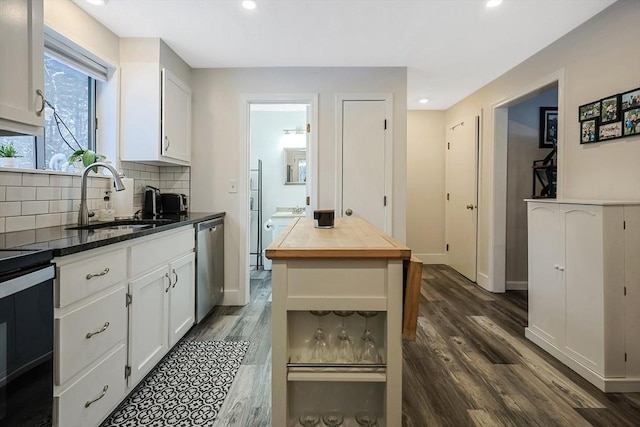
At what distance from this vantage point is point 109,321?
5.23 ft

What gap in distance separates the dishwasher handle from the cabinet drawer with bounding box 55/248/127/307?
1.10m

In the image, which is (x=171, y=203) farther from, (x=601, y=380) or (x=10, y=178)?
(x=601, y=380)

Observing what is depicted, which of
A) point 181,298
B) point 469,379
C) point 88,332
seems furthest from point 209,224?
point 469,379

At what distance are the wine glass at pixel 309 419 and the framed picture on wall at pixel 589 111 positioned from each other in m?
2.74

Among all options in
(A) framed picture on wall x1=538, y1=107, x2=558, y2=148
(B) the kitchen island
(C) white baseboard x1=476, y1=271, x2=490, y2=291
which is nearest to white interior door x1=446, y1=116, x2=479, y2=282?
(C) white baseboard x1=476, y1=271, x2=490, y2=291

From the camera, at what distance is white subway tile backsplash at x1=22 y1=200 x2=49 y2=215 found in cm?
183

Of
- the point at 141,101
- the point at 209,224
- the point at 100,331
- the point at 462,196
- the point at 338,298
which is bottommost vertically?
the point at 100,331

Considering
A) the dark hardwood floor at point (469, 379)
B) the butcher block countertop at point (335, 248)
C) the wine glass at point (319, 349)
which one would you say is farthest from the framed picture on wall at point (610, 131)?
the wine glass at point (319, 349)

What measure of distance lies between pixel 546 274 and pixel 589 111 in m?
1.25

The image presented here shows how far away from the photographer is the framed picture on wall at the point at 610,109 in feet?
7.37

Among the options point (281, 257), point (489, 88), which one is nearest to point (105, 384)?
point (281, 257)

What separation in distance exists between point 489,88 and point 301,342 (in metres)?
3.93

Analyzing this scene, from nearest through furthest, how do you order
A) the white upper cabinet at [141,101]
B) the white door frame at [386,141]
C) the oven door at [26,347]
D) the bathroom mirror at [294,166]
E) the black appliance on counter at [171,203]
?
the oven door at [26,347] → the white upper cabinet at [141,101] → the black appliance on counter at [171,203] → the white door frame at [386,141] → the bathroom mirror at [294,166]

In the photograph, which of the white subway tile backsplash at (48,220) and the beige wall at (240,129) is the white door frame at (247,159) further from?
the white subway tile backsplash at (48,220)
